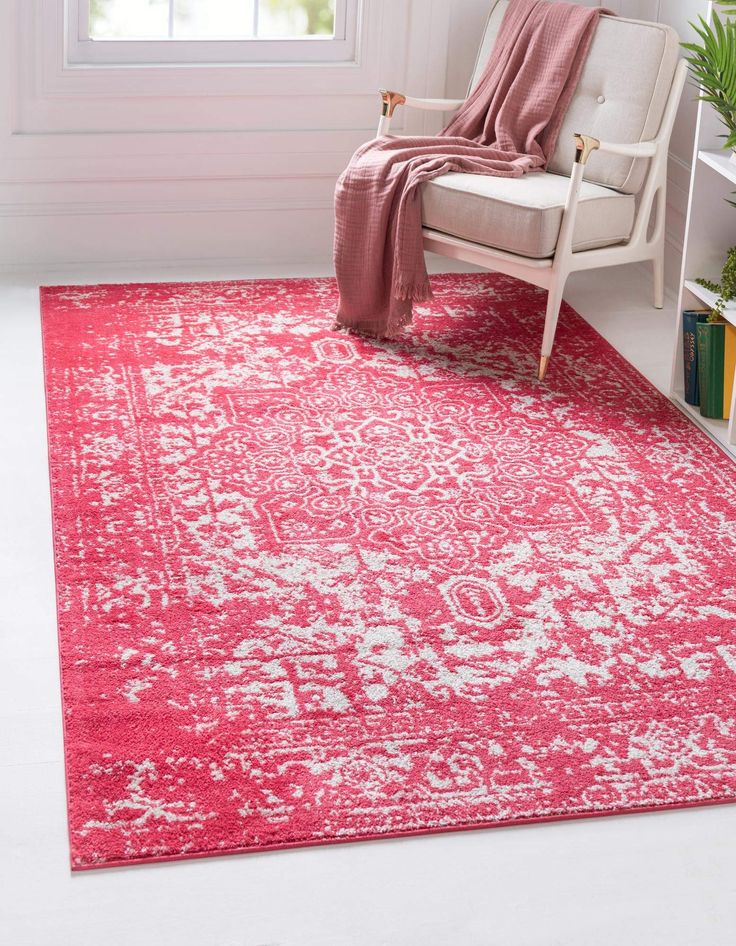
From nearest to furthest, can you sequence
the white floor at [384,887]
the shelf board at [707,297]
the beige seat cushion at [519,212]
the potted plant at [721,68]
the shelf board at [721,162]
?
the white floor at [384,887] → the potted plant at [721,68] → the shelf board at [721,162] → the shelf board at [707,297] → the beige seat cushion at [519,212]

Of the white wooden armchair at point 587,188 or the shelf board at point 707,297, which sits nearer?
the shelf board at point 707,297

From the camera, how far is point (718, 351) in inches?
141

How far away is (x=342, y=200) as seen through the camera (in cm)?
407

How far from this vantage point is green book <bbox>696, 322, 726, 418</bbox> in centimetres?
359

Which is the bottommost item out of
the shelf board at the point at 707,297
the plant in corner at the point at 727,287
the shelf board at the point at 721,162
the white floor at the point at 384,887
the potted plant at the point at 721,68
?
the white floor at the point at 384,887

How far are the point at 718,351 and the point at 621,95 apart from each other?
3.69ft

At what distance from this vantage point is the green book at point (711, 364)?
3.59 meters

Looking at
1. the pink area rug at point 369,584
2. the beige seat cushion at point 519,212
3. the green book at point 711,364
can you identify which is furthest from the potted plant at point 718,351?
the beige seat cushion at point 519,212

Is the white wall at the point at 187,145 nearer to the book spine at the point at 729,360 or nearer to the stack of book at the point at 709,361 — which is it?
the stack of book at the point at 709,361

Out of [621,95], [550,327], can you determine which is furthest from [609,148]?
[550,327]

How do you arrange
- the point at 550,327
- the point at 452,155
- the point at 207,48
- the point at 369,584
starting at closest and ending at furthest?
the point at 369,584, the point at 550,327, the point at 452,155, the point at 207,48

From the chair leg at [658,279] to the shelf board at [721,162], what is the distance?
87 cm

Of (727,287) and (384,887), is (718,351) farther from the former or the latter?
(384,887)

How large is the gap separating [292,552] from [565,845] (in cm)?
104
